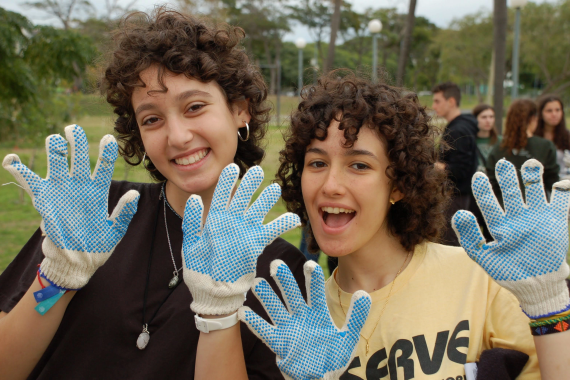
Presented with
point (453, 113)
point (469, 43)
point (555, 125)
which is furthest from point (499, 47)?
point (469, 43)

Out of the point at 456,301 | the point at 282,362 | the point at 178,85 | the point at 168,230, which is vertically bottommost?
the point at 282,362

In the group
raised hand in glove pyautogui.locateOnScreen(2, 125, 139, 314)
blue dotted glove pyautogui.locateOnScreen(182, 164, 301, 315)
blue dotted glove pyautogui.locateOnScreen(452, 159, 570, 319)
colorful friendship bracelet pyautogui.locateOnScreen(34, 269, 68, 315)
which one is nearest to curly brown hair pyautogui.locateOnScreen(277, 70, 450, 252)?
blue dotted glove pyautogui.locateOnScreen(452, 159, 570, 319)

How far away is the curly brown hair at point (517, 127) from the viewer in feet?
15.8

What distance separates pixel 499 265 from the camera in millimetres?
1355

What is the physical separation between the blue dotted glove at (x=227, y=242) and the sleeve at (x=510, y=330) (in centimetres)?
77

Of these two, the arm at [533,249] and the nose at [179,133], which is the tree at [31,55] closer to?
the nose at [179,133]

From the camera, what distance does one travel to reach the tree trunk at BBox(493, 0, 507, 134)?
7008 mm

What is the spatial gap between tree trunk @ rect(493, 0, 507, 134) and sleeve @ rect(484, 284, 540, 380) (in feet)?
21.3

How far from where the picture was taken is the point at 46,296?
1.40 m

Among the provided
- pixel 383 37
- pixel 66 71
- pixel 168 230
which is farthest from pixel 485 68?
pixel 168 230

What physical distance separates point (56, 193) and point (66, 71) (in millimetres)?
4316

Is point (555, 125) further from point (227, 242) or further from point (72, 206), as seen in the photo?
point (72, 206)

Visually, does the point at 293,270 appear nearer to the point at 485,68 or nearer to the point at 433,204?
the point at 433,204

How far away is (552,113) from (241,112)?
5030 mm
